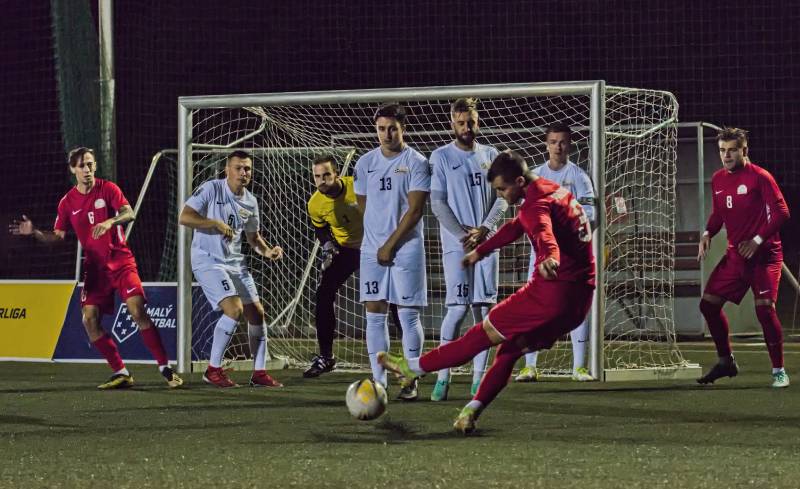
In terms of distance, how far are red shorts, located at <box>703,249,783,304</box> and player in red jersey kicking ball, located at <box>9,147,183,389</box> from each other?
12.5 feet

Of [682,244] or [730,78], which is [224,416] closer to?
[682,244]

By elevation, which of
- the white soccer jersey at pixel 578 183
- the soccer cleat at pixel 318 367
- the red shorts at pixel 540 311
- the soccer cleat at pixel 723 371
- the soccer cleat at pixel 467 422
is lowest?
the soccer cleat at pixel 318 367

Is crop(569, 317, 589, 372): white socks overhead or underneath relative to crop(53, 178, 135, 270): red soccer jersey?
underneath

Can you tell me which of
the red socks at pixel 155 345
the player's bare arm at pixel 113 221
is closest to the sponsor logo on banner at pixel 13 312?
the red socks at pixel 155 345

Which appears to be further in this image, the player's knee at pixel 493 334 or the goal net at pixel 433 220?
the goal net at pixel 433 220

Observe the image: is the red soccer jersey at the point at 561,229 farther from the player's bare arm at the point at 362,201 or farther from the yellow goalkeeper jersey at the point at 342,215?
the yellow goalkeeper jersey at the point at 342,215

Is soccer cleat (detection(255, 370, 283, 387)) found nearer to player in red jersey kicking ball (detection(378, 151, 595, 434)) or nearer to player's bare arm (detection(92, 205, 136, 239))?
player's bare arm (detection(92, 205, 136, 239))

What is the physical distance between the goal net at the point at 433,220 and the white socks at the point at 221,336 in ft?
3.77

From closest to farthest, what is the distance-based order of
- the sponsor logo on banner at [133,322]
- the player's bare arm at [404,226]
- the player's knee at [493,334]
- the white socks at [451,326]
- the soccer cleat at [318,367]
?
the player's knee at [493,334] < the player's bare arm at [404,226] < the white socks at [451,326] < the soccer cleat at [318,367] < the sponsor logo on banner at [133,322]

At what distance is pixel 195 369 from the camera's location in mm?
10102

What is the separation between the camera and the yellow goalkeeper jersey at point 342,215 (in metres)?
9.66

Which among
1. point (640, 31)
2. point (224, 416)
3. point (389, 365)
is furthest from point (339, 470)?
point (640, 31)

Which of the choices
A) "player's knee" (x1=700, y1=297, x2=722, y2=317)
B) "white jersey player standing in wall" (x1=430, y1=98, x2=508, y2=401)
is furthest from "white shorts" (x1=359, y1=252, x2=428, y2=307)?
"player's knee" (x1=700, y1=297, x2=722, y2=317)

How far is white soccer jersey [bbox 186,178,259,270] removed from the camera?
8.80m
